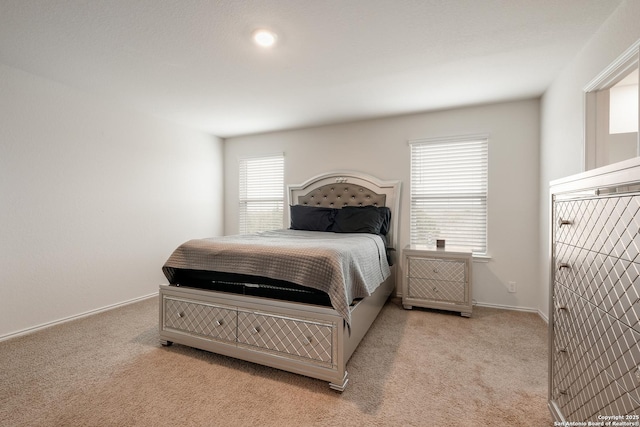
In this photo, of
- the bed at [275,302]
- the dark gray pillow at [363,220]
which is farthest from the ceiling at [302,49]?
the bed at [275,302]

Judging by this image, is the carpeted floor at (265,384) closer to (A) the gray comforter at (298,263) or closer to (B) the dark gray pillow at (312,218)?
(A) the gray comforter at (298,263)

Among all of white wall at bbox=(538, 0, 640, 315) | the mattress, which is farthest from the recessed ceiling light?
white wall at bbox=(538, 0, 640, 315)

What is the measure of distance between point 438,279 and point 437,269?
4.2 inches

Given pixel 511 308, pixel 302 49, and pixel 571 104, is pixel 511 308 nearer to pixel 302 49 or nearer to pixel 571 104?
pixel 571 104

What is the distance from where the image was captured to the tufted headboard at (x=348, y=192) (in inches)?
144

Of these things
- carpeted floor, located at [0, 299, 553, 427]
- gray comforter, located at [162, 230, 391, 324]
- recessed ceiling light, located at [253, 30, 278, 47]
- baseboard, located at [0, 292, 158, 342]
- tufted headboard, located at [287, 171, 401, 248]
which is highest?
recessed ceiling light, located at [253, 30, 278, 47]

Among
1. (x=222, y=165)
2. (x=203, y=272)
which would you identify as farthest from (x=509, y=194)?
(x=222, y=165)

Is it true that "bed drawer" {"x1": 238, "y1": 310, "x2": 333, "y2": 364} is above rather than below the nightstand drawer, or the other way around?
below

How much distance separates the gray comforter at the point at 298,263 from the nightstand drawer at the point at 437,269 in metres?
0.92

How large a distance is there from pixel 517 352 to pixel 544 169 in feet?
6.26

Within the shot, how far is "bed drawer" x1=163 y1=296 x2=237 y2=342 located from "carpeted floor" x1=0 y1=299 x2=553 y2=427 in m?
0.19

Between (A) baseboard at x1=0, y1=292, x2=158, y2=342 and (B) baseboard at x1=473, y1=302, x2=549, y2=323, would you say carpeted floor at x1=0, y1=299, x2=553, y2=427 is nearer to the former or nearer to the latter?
(A) baseboard at x1=0, y1=292, x2=158, y2=342

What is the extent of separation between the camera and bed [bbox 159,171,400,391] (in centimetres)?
179

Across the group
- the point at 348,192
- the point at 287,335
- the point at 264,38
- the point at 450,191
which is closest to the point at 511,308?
the point at 450,191
